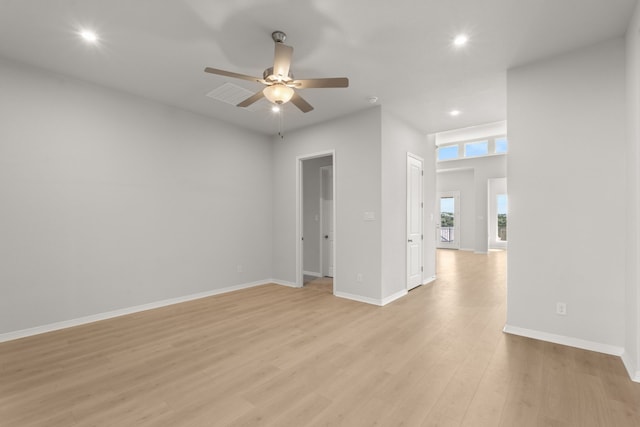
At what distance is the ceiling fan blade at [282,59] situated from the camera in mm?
2354

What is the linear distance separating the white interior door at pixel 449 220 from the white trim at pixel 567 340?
8323 mm

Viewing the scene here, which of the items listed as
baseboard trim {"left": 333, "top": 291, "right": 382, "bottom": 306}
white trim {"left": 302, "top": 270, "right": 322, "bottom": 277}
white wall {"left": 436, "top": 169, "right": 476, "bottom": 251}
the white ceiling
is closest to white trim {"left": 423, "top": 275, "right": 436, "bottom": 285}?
baseboard trim {"left": 333, "top": 291, "right": 382, "bottom": 306}

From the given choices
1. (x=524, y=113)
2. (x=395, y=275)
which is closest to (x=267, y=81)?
(x=524, y=113)

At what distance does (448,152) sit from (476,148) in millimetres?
956

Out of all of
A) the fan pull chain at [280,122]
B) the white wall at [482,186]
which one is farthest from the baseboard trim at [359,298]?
the white wall at [482,186]

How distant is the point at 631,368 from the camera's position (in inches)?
90.8

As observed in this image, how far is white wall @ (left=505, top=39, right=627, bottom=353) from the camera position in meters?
2.69

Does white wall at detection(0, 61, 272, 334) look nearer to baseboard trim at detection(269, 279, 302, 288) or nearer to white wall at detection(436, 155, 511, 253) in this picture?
baseboard trim at detection(269, 279, 302, 288)

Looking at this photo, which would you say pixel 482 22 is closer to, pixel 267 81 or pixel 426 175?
pixel 267 81

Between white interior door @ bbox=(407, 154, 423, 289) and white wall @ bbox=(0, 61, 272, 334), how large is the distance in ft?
9.97

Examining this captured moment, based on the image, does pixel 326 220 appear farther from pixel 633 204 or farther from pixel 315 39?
pixel 633 204

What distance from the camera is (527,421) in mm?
1785

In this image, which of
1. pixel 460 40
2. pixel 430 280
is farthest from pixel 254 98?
pixel 430 280

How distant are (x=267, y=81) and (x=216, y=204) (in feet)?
9.56
